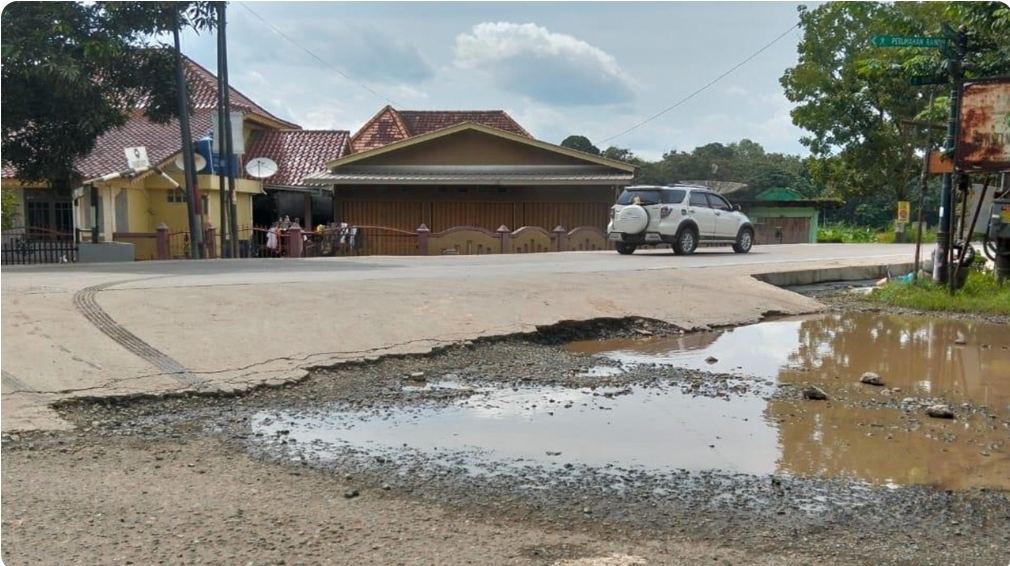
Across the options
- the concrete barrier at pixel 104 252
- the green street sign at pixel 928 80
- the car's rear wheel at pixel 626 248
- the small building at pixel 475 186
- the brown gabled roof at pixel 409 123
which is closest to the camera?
the green street sign at pixel 928 80

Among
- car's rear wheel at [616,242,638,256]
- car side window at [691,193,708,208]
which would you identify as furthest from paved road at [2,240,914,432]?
car side window at [691,193,708,208]

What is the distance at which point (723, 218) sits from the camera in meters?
20.9

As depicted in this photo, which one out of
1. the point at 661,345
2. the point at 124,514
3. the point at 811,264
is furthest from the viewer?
the point at 811,264

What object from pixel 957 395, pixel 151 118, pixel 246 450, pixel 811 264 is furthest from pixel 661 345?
pixel 151 118

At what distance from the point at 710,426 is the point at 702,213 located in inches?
575

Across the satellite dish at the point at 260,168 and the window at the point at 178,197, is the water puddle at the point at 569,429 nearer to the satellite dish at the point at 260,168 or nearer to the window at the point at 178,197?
the window at the point at 178,197

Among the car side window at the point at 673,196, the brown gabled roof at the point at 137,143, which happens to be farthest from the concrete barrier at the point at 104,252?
the car side window at the point at 673,196

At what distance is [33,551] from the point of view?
12.0 ft

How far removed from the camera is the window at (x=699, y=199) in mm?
20039

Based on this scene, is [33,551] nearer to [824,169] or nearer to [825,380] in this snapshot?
[825,380]

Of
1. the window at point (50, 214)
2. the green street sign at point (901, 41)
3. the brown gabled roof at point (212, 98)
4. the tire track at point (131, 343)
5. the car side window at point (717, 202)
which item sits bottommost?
the tire track at point (131, 343)

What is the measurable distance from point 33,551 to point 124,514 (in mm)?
486

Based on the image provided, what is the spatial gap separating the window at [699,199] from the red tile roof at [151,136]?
12.5 metres

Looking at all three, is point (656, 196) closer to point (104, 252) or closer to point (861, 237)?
point (104, 252)
